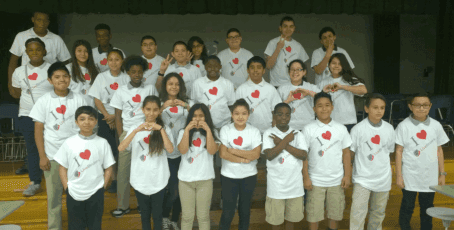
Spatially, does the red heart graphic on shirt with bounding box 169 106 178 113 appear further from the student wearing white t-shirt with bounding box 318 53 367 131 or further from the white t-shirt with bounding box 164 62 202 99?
the student wearing white t-shirt with bounding box 318 53 367 131

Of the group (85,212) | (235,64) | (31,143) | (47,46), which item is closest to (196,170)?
(85,212)

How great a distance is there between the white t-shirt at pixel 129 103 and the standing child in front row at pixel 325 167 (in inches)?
52.2

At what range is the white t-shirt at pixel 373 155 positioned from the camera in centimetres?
264

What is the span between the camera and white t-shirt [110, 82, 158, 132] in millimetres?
2812

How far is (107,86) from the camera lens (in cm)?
302

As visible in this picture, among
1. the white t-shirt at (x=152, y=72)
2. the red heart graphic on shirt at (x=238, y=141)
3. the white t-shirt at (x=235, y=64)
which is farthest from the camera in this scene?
the white t-shirt at (x=235, y=64)

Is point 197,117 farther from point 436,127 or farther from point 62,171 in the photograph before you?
point 436,127

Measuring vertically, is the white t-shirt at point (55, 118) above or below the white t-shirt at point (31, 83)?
below

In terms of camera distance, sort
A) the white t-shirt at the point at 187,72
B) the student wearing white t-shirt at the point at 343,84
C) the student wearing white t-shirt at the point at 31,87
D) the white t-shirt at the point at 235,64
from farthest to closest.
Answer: the white t-shirt at the point at 235,64 → the white t-shirt at the point at 187,72 → the student wearing white t-shirt at the point at 343,84 → the student wearing white t-shirt at the point at 31,87

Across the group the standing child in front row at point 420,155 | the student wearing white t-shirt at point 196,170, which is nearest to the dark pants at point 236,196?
the student wearing white t-shirt at point 196,170

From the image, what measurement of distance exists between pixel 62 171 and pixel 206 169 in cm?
98

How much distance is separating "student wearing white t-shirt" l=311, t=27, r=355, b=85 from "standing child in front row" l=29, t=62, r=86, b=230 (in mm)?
2182

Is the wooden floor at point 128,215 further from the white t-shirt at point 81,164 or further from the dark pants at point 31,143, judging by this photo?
the white t-shirt at point 81,164

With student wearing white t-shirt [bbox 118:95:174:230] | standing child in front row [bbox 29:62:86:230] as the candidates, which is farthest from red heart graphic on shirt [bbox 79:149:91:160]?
standing child in front row [bbox 29:62:86:230]
